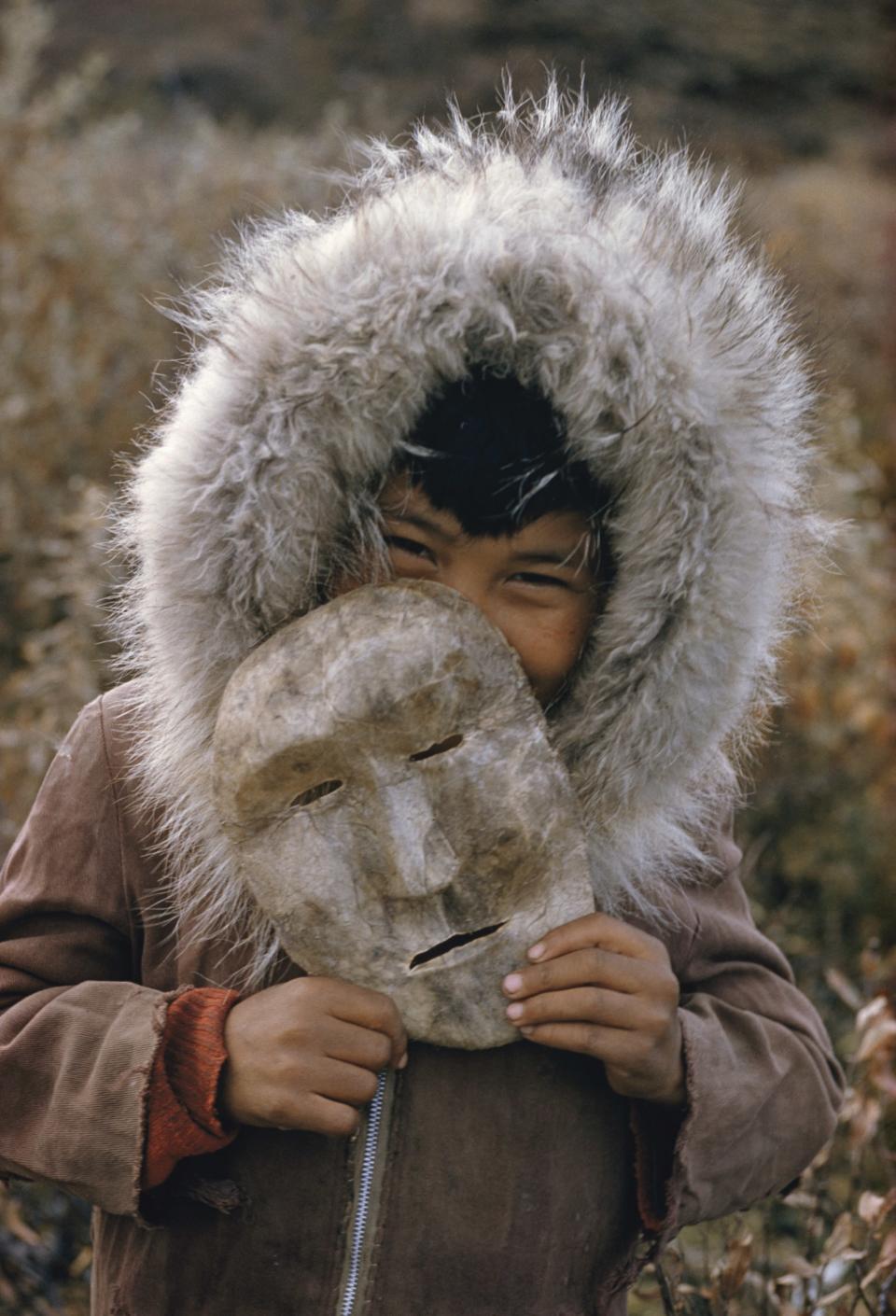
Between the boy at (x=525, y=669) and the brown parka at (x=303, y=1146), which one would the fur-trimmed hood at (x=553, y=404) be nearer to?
the boy at (x=525, y=669)

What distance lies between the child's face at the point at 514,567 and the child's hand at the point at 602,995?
31 centimetres

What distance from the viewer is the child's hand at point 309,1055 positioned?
1.31 m

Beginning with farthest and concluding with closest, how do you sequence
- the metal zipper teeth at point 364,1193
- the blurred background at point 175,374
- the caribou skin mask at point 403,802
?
the blurred background at point 175,374 < the metal zipper teeth at point 364,1193 < the caribou skin mask at point 403,802

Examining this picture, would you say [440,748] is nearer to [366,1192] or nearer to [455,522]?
[455,522]

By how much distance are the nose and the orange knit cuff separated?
0.24 m

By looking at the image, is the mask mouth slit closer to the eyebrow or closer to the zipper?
the zipper

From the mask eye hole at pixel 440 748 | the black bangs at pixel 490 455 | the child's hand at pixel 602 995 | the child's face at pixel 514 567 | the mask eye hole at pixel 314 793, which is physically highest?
the black bangs at pixel 490 455

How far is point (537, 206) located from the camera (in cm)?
140

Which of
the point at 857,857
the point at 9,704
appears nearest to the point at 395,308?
the point at 9,704

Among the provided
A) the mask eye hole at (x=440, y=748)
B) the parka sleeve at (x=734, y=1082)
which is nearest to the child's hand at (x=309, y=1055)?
the mask eye hole at (x=440, y=748)

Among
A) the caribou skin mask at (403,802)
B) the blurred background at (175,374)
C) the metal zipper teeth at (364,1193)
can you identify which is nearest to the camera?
the caribou skin mask at (403,802)

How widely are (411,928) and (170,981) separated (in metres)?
0.36

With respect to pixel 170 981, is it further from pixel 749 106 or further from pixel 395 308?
→ pixel 749 106

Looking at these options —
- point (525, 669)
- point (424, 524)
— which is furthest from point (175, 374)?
point (525, 669)
